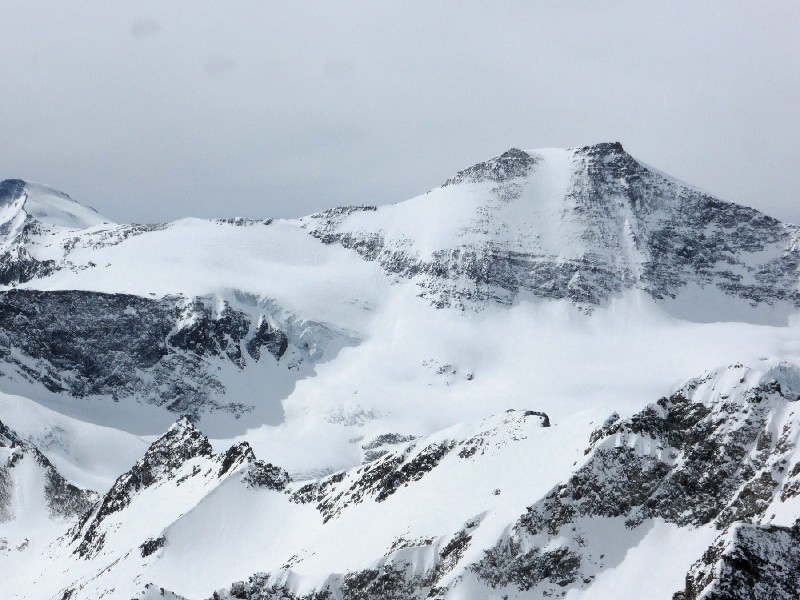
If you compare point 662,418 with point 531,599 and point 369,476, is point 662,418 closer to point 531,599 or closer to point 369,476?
point 531,599

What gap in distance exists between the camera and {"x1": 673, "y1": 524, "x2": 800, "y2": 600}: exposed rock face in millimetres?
68875

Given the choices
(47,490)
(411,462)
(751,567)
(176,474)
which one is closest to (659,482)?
(751,567)

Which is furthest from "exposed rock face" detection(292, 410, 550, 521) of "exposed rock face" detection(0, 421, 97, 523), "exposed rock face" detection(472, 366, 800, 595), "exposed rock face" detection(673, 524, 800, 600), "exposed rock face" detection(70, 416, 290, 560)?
"exposed rock face" detection(0, 421, 97, 523)

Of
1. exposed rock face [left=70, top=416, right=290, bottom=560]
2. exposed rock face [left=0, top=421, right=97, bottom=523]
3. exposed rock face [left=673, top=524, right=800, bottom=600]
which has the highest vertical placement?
exposed rock face [left=673, top=524, right=800, bottom=600]

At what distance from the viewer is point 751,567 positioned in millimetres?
69750

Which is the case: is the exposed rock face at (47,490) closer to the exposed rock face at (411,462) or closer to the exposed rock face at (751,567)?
the exposed rock face at (411,462)

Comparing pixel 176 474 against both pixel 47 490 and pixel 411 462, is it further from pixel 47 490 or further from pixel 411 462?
pixel 411 462

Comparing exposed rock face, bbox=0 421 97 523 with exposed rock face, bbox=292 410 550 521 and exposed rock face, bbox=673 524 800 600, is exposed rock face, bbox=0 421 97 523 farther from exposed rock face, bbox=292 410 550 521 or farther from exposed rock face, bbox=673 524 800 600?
exposed rock face, bbox=673 524 800 600

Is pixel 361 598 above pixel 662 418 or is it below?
below

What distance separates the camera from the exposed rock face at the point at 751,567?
6888 centimetres

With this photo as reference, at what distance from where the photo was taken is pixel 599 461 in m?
92.5

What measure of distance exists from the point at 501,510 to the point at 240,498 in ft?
151

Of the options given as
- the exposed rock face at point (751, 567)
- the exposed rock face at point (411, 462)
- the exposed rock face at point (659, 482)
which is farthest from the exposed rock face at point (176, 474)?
the exposed rock face at point (751, 567)

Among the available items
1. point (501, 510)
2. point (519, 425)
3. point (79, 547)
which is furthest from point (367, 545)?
point (79, 547)
